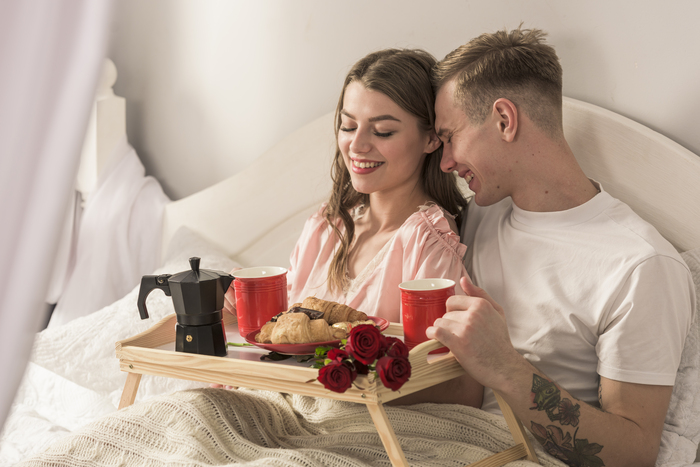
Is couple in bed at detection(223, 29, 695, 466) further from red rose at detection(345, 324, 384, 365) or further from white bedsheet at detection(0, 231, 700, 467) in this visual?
white bedsheet at detection(0, 231, 700, 467)

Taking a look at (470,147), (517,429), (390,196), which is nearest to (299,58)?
(390,196)

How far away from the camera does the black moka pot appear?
997mm

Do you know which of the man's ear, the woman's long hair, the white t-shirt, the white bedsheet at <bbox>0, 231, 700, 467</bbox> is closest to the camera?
the white t-shirt

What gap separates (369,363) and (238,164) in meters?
1.57

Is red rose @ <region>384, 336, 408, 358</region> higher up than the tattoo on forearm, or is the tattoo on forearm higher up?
red rose @ <region>384, 336, 408, 358</region>

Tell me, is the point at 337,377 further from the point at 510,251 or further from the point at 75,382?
the point at 75,382

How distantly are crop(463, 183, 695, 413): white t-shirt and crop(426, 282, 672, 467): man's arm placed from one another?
0.16ft

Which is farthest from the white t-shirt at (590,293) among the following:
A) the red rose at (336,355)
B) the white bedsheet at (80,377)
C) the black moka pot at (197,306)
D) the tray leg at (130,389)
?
the white bedsheet at (80,377)

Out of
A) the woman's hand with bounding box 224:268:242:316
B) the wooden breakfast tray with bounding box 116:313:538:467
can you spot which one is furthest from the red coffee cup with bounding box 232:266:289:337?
the woman's hand with bounding box 224:268:242:316

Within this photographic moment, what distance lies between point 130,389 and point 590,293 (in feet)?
2.88

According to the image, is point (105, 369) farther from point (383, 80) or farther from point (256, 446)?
point (383, 80)

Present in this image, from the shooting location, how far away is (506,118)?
1.20 m

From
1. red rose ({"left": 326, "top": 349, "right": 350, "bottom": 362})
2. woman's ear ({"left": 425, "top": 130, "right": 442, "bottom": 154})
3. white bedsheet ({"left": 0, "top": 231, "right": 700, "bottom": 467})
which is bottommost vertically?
white bedsheet ({"left": 0, "top": 231, "right": 700, "bottom": 467})

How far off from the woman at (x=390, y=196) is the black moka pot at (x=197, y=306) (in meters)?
0.24
